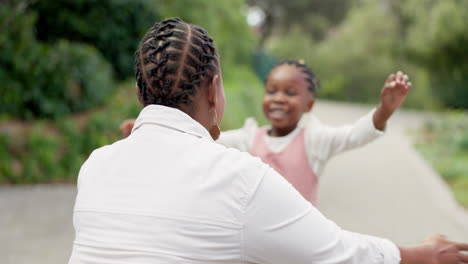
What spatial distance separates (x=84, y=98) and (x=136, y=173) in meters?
8.12

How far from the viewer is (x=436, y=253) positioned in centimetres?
168

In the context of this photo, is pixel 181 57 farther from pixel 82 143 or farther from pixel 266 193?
pixel 82 143

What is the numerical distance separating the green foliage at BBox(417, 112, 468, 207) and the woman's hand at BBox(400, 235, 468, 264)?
6.89 metres

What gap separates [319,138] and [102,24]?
→ 8.52 m

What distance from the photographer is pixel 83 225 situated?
157cm

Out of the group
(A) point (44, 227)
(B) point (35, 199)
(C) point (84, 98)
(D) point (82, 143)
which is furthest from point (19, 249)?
(C) point (84, 98)

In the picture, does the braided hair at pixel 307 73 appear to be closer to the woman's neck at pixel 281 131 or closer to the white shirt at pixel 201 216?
the woman's neck at pixel 281 131

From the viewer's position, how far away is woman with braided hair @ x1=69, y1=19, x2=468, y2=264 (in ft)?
4.71

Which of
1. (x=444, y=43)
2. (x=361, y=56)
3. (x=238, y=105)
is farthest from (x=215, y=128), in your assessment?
(x=361, y=56)

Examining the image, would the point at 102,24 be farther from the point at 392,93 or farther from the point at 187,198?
the point at 187,198

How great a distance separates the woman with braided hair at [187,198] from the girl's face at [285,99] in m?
1.63

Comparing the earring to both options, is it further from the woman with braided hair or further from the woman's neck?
the woman's neck

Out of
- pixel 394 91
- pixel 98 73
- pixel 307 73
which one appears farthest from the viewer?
pixel 98 73

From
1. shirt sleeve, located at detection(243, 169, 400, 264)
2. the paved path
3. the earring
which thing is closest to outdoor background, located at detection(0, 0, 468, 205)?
the paved path
